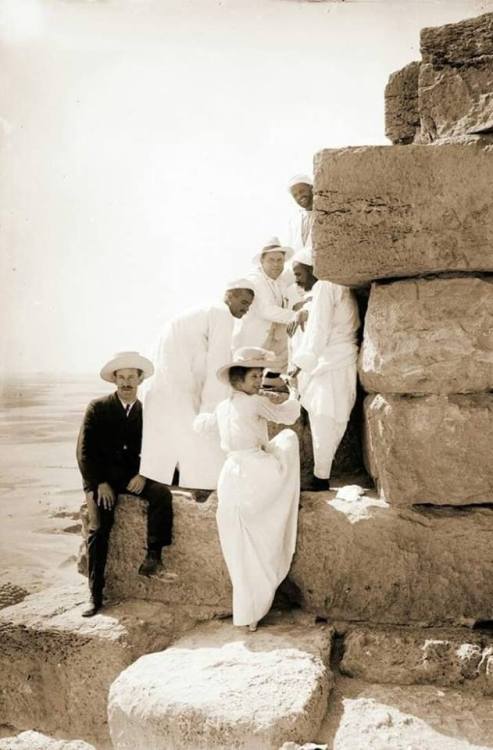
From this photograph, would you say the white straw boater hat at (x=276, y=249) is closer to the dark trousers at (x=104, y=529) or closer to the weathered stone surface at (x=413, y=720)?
the dark trousers at (x=104, y=529)

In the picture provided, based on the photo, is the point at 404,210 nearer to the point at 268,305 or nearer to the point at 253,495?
the point at 268,305

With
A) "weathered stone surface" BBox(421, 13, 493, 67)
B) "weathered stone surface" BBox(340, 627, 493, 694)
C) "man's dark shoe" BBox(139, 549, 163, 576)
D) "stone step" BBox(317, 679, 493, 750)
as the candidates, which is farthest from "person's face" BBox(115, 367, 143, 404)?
"weathered stone surface" BBox(421, 13, 493, 67)

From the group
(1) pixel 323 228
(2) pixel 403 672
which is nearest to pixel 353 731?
(2) pixel 403 672

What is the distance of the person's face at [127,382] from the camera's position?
428 cm

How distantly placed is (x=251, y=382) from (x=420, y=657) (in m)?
1.72

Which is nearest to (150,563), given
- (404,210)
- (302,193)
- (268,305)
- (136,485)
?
(136,485)

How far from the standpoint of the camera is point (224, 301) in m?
4.70

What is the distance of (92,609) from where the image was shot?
4.12m

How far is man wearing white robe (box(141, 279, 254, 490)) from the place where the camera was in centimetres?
446

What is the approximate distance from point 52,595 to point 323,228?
9.52 feet

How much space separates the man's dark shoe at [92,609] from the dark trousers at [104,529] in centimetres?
2

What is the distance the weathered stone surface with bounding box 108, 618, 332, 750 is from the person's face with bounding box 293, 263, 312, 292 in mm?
2259

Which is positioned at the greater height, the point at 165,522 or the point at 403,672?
the point at 165,522

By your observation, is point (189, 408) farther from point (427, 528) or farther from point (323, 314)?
point (427, 528)
